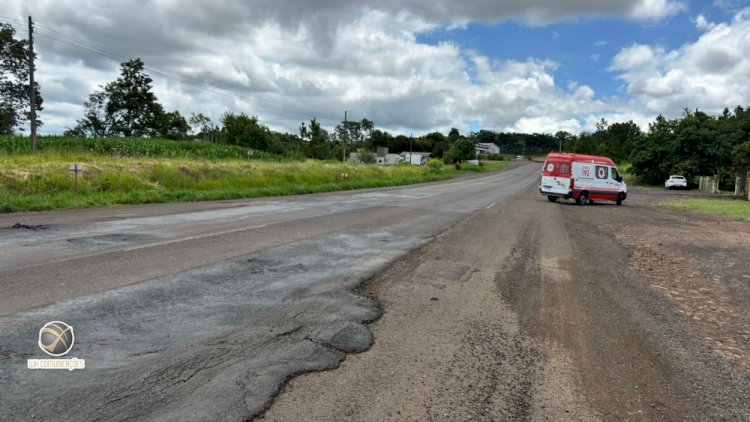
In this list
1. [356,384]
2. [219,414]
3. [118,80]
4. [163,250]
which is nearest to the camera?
[219,414]

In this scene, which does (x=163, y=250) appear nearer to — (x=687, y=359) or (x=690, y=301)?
(x=687, y=359)

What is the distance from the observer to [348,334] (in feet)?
15.2

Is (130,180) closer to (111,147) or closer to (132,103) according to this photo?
(111,147)

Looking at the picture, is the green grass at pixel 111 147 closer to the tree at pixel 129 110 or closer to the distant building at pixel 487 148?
the tree at pixel 129 110

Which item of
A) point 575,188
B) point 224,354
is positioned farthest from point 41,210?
point 575,188

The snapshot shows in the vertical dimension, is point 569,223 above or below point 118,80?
below

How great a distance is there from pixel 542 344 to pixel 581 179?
21.7 meters

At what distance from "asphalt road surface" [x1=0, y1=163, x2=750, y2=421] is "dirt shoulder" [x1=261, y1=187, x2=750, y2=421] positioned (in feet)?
0.07

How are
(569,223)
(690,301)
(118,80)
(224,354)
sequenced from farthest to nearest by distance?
(118,80) → (569,223) → (690,301) → (224,354)

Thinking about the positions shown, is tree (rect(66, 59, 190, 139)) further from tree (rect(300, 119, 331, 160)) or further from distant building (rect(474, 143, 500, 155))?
distant building (rect(474, 143, 500, 155))

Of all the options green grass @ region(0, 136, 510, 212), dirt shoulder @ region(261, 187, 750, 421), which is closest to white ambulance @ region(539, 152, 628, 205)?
green grass @ region(0, 136, 510, 212)

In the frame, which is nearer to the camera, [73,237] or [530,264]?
[530,264]

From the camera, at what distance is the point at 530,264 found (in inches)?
332

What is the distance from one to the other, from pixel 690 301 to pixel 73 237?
33.2 feet
